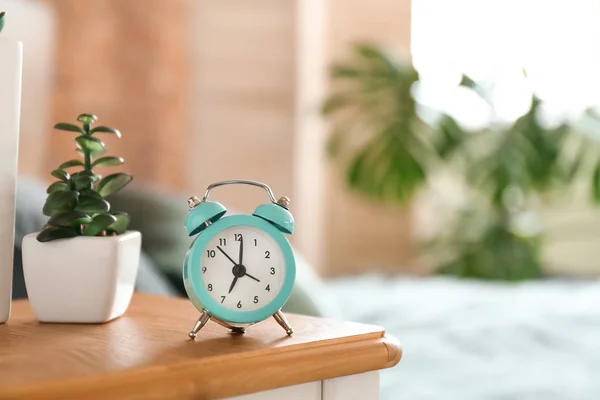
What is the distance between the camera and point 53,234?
0.74m

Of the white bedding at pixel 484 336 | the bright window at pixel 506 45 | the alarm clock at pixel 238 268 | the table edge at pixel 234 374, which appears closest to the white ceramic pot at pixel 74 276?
the alarm clock at pixel 238 268

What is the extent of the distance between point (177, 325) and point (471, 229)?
10.6 ft

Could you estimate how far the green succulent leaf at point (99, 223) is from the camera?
2.48 feet

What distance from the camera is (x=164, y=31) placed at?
3.01m

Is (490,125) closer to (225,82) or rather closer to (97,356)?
(225,82)

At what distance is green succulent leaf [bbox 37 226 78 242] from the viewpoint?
2.41ft

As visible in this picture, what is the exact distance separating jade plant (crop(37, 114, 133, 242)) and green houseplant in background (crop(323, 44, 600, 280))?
8.06 ft

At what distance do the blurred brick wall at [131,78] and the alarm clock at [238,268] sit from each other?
2.01 meters

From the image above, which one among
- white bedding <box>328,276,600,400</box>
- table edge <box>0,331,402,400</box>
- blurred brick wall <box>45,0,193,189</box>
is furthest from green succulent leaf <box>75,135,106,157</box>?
blurred brick wall <box>45,0,193,189</box>

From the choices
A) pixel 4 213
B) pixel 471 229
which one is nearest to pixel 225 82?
pixel 471 229

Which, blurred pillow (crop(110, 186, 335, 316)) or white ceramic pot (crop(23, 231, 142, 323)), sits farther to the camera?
blurred pillow (crop(110, 186, 335, 316))

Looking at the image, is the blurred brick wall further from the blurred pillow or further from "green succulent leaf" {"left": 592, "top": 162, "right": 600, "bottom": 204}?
"green succulent leaf" {"left": 592, "top": 162, "right": 600, "bottom": 204}

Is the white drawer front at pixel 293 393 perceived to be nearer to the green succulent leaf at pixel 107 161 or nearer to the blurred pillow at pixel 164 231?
the green succulent leaf at pixel 107 161

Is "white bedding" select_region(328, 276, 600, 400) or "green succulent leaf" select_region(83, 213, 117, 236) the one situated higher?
"green succulent leaf" select_region(83, 213, 117, 236)
